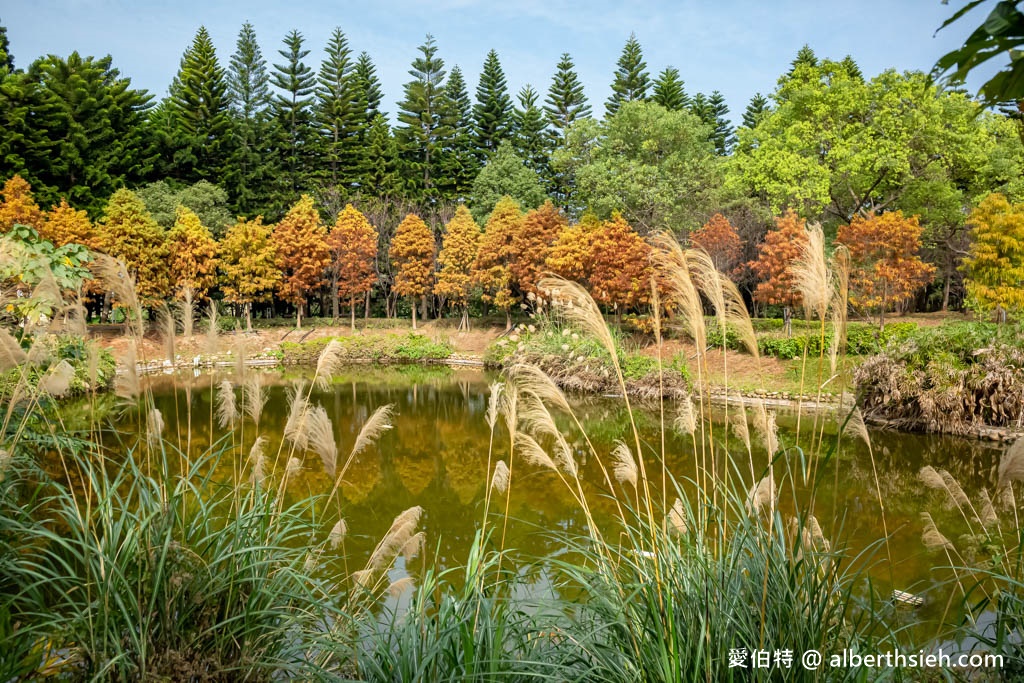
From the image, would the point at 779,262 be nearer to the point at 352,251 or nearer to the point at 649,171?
the point at 649,171

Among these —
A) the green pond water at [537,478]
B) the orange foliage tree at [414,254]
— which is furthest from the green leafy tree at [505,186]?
the green pond water at [537,478]

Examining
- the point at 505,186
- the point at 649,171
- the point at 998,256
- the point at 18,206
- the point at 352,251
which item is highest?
the point at 505,186

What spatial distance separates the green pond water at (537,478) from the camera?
527cm

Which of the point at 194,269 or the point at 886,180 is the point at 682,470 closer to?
the point at 886,180

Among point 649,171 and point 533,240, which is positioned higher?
point 649,171

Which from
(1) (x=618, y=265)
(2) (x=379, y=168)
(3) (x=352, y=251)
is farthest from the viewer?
(2) (x=379, y=168)

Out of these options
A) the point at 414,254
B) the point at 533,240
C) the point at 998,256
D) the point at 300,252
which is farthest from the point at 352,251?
the point at 998,256

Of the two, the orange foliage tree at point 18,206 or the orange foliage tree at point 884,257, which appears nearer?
the orange foliage tree at point 884,257

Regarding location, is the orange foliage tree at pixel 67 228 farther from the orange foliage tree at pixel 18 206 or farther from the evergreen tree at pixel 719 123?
the evergreen tree at pixel 719 123

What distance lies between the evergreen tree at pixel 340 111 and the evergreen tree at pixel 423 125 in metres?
2.35

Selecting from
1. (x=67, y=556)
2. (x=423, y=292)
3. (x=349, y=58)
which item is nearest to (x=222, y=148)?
(x=349, y=58)

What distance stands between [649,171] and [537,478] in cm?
2058

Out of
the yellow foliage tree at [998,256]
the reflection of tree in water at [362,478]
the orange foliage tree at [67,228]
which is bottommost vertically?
the reflection of tree in water at [362,478]

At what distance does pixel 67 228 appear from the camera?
21.9 meters
